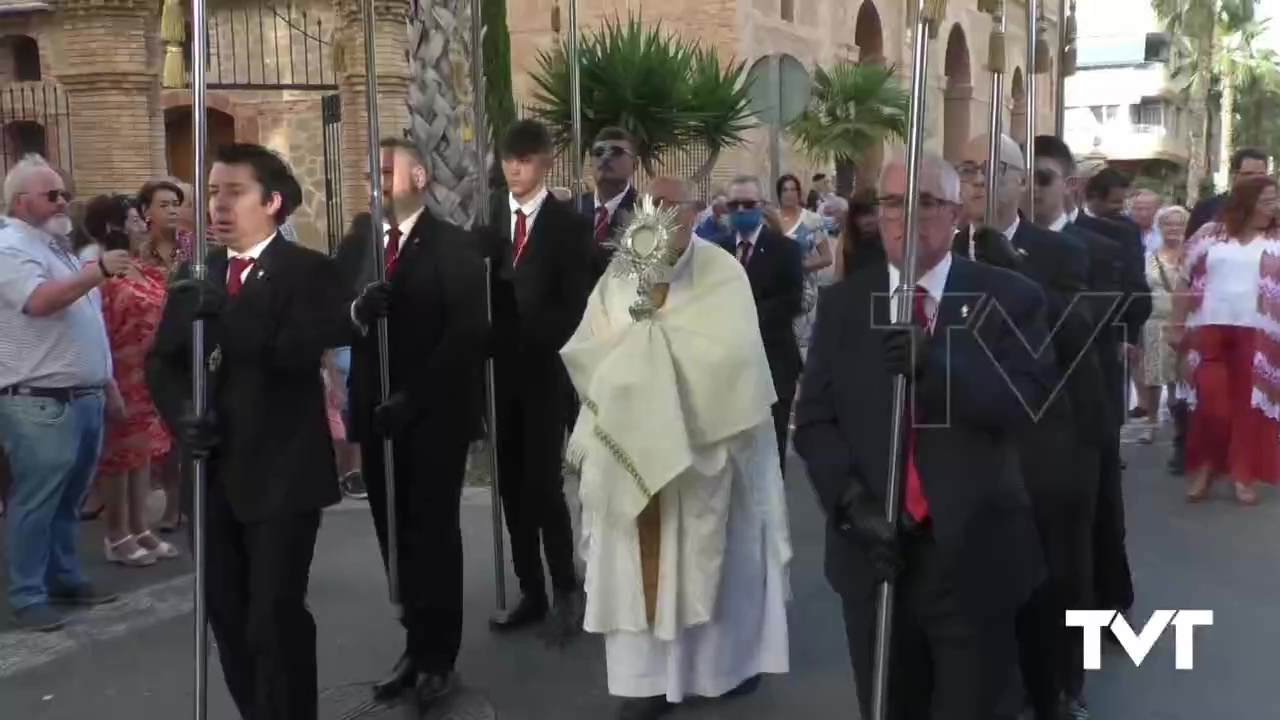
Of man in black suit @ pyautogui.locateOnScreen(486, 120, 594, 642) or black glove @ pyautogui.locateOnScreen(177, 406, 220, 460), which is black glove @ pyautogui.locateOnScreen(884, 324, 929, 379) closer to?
black glove @ pyautogui.locateOnScreen(177, 406, 220, 460)

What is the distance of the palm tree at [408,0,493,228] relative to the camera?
8.62 meters

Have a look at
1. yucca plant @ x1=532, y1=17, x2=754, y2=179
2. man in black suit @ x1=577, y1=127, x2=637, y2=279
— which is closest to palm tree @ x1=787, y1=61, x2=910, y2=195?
yucca plant @ x1=532, y1=17, x2=754, y2=179

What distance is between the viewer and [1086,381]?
4949mm

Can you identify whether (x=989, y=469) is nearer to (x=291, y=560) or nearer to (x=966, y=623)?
(x=966, y=623)

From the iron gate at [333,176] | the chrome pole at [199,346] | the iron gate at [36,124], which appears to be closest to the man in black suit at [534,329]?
the chrome pole at [199,346]

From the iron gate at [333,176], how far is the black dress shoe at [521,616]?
302 inches

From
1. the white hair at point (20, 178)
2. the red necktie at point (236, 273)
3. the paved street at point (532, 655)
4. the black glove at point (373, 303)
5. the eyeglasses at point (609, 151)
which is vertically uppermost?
the eyeglasses at point (609, 151)

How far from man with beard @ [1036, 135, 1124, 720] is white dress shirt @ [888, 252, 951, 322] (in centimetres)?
126

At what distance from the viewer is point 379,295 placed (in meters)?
4.84

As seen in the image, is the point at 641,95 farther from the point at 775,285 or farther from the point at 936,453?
the point at 936,453

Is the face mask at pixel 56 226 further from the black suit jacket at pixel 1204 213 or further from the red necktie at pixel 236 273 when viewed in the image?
the black suit jacket at pixel 1204 213

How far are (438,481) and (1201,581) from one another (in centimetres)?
403

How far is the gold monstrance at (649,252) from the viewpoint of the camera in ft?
15.7

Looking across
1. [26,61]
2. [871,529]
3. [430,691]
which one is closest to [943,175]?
[871,529]
